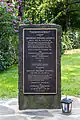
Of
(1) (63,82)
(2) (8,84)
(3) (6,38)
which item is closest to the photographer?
(2) (8,84)

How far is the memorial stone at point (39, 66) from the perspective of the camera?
5.91 meters

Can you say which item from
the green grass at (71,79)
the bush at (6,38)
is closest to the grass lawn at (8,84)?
the bush at (6,38)

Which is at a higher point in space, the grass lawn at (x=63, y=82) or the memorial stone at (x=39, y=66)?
the memorial stone at (x=39, y=66)

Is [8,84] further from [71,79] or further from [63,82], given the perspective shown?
[71,79]

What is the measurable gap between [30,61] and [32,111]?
874 mm

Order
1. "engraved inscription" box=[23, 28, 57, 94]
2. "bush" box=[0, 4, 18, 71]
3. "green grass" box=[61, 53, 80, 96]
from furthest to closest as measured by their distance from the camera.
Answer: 1. "bush" box=[0, 4, 18, 71]
2. "green grass" box=[61, 53, 80, 96]
3. "engraved inscription" box=[23, 28, 57, 94]

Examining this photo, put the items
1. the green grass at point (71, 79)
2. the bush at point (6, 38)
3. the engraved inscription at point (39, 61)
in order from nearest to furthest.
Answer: the engraved inscription at point (39, 61), the green grass at point (71, 79), the bush at point (6, 38)

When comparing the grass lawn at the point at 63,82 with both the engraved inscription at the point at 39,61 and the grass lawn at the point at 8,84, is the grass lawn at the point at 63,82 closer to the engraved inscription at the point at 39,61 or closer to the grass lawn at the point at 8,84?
the grass lawn at the point at 8,84

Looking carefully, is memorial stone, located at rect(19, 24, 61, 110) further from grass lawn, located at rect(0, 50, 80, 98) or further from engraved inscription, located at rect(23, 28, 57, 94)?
grass lawn, located at rect(0, 50, 80, 98)

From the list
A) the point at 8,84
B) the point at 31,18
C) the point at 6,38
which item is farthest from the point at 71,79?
the point at 31,18

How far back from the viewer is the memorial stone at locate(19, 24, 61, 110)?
591cm

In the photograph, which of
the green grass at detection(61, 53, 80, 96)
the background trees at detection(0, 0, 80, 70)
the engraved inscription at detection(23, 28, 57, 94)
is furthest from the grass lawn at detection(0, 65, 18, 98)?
the engraved inscription at detection(23, 28, 57, 94)

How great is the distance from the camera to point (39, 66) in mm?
5980

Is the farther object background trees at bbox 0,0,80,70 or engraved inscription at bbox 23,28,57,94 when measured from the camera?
background trees at bbox 0,0,80,70
